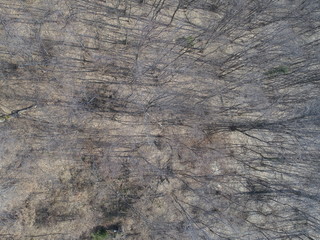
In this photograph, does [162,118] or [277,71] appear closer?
[162,118]

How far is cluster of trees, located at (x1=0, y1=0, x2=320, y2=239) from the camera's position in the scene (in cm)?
684

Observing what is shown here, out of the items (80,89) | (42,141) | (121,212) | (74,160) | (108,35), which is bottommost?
(121,212)

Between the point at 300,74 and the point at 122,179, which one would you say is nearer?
the point at 122,179

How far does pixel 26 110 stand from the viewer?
22.2ft

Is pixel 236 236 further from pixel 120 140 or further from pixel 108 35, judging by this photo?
pixel 108 35

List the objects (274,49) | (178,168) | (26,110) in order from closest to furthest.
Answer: (26,110) < (178,168) < (274,49)

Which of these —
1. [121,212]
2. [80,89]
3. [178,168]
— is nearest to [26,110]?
[80,89]

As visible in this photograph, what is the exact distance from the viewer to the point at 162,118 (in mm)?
7383

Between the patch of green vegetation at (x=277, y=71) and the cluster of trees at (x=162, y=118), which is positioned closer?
the cluster of trees at (x=162, y=118)

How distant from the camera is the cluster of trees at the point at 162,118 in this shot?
22.4ft

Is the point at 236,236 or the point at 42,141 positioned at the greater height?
the point at 42,141

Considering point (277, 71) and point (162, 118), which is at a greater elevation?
point (277, 71)

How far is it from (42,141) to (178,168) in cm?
396

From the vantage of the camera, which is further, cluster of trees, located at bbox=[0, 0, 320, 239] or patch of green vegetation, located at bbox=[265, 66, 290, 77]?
patch of green vegetation, located at bbox=[265, 66, 290, 77]
